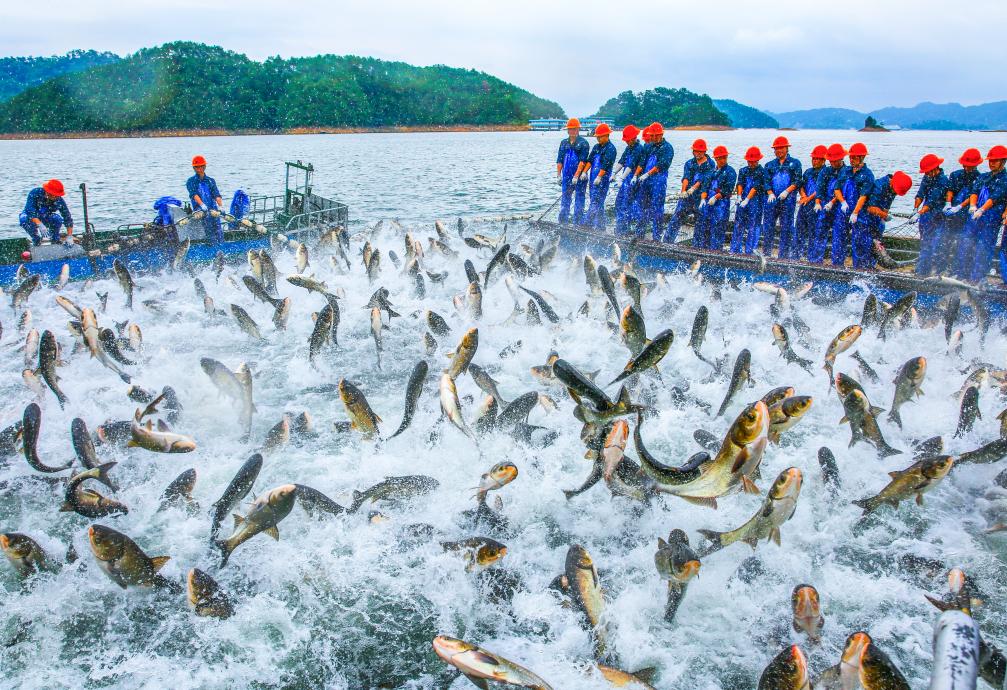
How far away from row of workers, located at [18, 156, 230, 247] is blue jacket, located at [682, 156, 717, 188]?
9.99 metres

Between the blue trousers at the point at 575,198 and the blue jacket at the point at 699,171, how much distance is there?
322 centimetres

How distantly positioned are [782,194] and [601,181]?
4.25 metres

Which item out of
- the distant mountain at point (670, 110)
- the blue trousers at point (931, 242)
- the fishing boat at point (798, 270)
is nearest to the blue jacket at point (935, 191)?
the blue trousers at point (931, 242)

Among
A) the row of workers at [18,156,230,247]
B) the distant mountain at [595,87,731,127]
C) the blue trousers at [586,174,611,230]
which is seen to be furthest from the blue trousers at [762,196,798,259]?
the distant mountain at [595,87,731,127]

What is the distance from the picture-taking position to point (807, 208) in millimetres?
12609

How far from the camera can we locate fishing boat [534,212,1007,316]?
10.7m

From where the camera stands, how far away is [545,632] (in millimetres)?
4395

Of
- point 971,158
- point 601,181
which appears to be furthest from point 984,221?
point 601,181

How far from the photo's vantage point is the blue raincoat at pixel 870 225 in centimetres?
1145

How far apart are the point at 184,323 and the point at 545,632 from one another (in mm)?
8870

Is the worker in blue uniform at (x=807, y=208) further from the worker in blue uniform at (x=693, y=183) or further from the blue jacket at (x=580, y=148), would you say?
the blue jacket at (x=580, y=148)

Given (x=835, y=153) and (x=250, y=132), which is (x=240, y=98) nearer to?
(x=250, y=132)

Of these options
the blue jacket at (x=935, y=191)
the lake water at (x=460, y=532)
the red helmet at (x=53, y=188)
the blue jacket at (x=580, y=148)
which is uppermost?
the blue jacket at (x=580, y=148)

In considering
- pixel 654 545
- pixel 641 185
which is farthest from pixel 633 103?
pixel 654 545
